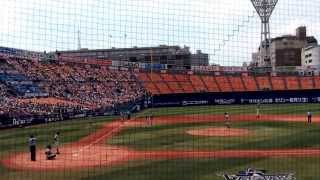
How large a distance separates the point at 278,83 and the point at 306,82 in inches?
122

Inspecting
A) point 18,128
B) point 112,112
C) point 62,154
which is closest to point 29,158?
point 62,154

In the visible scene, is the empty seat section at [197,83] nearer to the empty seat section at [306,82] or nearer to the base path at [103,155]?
the empty seat section at [306,82]

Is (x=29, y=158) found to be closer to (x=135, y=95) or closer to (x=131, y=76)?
(x=135, y=95)

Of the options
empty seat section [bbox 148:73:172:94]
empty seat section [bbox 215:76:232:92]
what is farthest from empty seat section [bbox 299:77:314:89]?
empty seat section [bbox 148:73:172:94]

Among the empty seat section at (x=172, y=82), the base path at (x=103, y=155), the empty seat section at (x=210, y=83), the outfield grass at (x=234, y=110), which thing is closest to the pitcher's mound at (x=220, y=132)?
the base path at (x=103, y=155)

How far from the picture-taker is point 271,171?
45.9 ft

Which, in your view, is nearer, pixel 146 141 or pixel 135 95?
pixel 146 141

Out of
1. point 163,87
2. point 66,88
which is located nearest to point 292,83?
point 163,87

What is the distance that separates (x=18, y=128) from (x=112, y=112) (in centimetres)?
1007

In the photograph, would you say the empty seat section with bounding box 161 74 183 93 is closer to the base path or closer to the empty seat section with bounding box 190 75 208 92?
the empty seat section with bounding box 190 75 208 92

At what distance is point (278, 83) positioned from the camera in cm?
5100

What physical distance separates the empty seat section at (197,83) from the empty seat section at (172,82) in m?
1.59

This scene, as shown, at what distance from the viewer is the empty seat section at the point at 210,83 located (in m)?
47.9

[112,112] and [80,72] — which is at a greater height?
[80,72]
